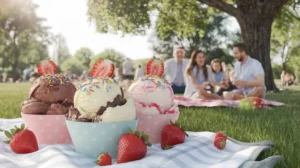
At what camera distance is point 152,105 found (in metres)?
3.72

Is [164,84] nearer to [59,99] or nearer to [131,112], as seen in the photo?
[131,112]

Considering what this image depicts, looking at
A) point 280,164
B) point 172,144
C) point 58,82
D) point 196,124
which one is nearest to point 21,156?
point 58,82

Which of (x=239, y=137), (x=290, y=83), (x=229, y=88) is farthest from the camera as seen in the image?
(x=290, y=83)

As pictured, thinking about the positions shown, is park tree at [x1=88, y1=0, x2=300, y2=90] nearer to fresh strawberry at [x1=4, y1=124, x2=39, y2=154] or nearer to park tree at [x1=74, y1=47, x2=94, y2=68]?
fresh strawberry at [x1=4, y1=124, x2=39, y2=154]

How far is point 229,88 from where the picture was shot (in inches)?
397

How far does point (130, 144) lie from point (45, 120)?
1.16 metres

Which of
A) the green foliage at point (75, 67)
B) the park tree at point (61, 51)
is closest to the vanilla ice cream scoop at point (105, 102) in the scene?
the green foliage at point (75, 67)

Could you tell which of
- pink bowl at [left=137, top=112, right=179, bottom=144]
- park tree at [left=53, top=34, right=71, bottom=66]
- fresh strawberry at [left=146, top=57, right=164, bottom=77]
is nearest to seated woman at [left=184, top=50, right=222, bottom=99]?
fresh strawberry at [left=146, top=57, right=164, bottom=77]

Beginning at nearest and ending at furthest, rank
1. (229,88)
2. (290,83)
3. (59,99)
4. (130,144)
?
(130,144) → (59,99) → (229,88) → (290,83)

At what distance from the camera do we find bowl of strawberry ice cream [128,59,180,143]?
12.2 ft

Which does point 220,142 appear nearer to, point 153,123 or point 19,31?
point 153,123

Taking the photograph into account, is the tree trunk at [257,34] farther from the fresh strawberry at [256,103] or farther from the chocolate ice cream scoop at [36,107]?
the chocolate ice cream scoop at [36,107]

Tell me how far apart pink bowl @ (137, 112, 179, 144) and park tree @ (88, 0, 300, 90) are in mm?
12348

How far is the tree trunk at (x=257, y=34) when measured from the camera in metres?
15.3
